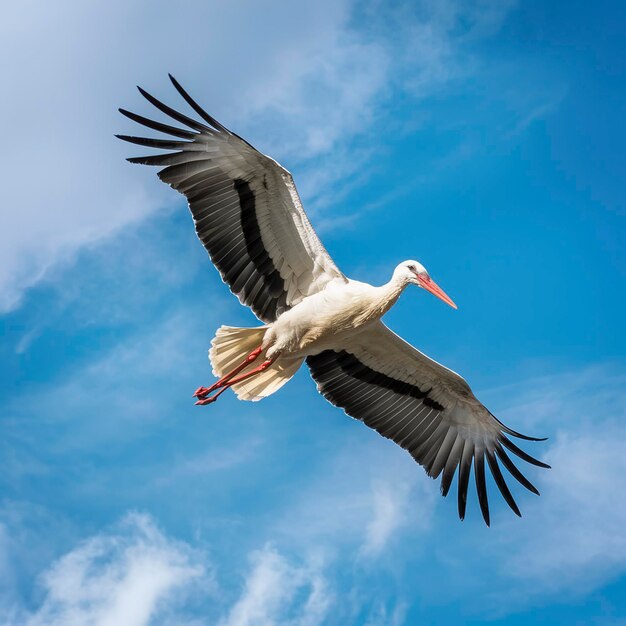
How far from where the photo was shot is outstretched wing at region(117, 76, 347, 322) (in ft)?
41.3

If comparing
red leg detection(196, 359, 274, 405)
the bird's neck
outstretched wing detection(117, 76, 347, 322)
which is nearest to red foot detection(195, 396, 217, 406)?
red leg detection(196, 359, 274, 405)

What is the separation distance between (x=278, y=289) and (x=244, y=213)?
3.01 ft

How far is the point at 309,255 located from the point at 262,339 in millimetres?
1057

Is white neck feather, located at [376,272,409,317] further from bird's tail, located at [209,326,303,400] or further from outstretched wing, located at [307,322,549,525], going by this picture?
bird's tail, located at [209,326,303,400]

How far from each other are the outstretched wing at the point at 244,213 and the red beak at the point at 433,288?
865 millimetres

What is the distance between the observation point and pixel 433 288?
519 inches

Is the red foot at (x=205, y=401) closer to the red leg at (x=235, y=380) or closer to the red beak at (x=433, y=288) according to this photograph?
the red leg at (x=235, y=380)

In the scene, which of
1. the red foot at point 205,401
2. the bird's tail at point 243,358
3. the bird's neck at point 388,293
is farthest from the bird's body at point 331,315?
the red foot at point 205,401

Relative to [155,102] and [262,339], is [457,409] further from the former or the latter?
[155,102]

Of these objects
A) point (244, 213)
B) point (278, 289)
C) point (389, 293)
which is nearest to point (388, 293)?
point (389, 293)

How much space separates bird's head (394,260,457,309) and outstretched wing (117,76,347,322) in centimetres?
65

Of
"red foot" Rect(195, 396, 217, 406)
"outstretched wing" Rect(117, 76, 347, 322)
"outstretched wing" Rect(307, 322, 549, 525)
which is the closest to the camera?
"outstretched wing" Rect(117, 76, 347, 322)

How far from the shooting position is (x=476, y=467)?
14.3 m

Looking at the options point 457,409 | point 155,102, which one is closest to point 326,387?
point 457,409
